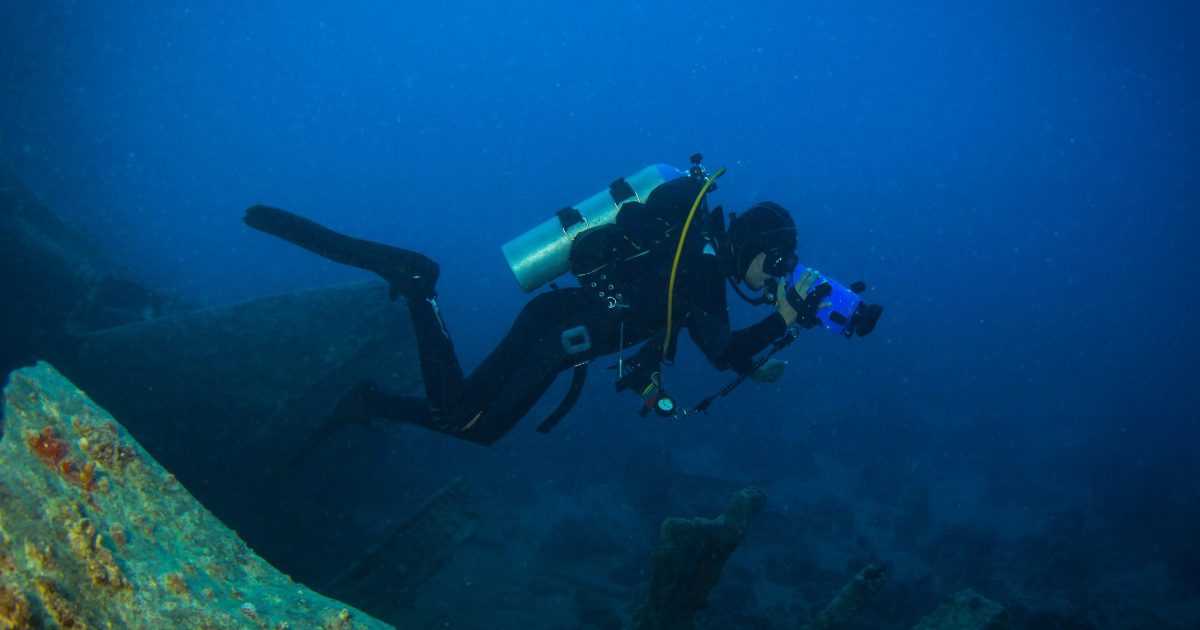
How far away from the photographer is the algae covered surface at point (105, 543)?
134 cm

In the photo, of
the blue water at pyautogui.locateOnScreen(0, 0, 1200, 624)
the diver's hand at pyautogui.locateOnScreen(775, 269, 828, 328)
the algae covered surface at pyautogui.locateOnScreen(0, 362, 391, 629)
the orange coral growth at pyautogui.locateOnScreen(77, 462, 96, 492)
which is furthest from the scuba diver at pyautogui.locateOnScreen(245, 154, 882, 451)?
the blue water at pyautogui.locateOnScreen(0, 0, 1200, 624)

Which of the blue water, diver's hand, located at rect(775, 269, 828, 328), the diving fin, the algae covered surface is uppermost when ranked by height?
the blue water

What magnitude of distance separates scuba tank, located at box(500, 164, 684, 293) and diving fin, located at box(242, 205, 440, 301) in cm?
78

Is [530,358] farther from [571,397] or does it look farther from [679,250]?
[679,250]

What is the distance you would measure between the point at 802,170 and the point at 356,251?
140 meters

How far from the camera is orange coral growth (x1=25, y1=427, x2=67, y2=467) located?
5.50ft

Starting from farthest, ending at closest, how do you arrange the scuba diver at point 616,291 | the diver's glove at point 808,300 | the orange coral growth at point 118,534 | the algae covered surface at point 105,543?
the scuba diver at point 616,291
the diver's glove at point 808,300
the orange coral growth at point 118,534
the algae covered surface at point 105,543

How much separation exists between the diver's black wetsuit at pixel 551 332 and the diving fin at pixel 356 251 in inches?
0.5

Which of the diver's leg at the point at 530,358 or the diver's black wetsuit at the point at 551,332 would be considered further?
the diver's leg at the point at 530,358

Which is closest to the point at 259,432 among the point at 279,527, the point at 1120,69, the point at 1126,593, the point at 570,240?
the point at 279,527

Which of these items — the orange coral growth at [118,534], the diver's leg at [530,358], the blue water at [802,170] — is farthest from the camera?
the blue water at [802,170]

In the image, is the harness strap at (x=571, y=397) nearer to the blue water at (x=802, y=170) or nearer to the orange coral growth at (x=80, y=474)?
the orange coral growth at (x=80, y=474)

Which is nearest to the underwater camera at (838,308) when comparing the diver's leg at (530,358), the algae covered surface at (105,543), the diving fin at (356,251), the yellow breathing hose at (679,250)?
the yellow breathing hose at (679,250)

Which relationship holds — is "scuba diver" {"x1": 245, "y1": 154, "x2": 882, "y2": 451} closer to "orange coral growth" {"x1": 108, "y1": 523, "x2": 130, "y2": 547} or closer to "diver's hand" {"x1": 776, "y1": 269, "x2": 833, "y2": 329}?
"diver's hand" {"x1": 776, "y1": 269, "x2": 833, "y2": 329}
